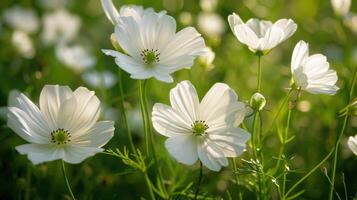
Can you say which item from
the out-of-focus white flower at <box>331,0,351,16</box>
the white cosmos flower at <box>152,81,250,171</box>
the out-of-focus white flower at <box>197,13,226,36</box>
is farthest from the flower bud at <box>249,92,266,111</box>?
the out-of-focus white flower at <box>197,13,226,36</box>

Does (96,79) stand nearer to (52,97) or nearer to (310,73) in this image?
(52,97)

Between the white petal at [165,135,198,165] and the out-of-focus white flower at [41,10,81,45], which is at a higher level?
the out-of-focus white flower at [41,10,81,45]

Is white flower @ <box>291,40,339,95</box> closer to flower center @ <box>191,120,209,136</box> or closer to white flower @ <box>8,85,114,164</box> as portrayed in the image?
flower center @ <box>191,120,209,136</box>

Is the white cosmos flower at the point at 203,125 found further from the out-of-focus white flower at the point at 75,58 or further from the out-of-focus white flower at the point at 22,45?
the out-of-focus white flower at the point at 22,45

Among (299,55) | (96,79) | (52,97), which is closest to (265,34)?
(299,55)

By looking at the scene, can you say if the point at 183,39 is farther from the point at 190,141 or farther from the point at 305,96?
the point at 305,96

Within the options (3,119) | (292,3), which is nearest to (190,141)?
(3,119)

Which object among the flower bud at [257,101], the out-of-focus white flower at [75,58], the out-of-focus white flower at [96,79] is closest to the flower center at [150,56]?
the flower bud at [257,101]
